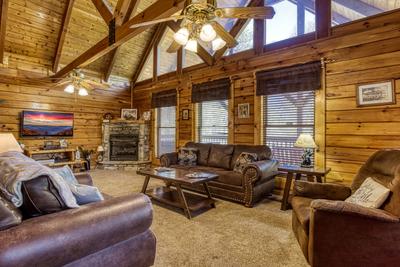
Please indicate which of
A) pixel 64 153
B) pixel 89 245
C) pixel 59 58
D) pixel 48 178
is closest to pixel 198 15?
pixel 48 178

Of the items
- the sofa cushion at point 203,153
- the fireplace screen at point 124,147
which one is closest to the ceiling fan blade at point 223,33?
the sofa cushion at point 203,153

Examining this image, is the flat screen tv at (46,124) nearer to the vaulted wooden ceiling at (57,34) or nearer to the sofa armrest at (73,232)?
the vaulted wooden ceiling at (57,34)

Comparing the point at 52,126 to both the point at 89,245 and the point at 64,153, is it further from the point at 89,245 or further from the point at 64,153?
the point at 89,245

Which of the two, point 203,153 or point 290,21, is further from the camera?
point 203,153

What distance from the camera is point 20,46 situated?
5512 mm

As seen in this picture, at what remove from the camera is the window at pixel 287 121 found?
399 centimetres

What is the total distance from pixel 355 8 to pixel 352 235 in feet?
11.6

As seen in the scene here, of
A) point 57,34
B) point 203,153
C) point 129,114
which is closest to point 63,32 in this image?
point 57,34

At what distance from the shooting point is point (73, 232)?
50.2 inches

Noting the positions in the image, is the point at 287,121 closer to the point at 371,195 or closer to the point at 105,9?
the point at 371,195

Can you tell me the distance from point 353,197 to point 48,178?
252 centimetres

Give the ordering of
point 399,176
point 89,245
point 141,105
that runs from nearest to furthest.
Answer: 1. point 89,245
2. point 399,176
3. point 141,105

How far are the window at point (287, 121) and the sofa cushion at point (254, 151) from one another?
14.7 inches

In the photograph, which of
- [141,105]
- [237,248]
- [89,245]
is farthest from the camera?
[141,105]
